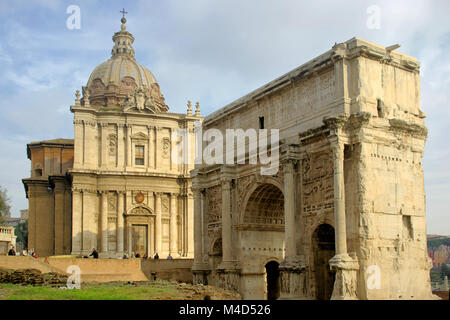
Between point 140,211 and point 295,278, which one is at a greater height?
point 140,211

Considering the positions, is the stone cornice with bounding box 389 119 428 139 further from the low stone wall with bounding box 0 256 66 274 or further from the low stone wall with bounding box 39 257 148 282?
the low stone wall with bounding box 0 256 66 274

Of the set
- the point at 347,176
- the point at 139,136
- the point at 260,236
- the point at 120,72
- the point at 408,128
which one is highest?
the point at 120,72

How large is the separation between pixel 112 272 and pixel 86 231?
34.7 feet

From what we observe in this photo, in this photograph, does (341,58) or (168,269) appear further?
(168,269)

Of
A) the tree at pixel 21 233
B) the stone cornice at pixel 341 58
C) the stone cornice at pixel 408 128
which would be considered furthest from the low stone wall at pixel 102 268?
the tree at pixel 21 233

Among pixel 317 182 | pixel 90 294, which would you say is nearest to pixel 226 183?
pixel 317 182

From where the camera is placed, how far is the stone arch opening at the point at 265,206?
32.7 m

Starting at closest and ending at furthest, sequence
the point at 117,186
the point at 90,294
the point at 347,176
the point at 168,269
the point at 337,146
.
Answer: the point at 90,294 < the point at 337,146 < the point at 347,176 < the point at 168,269 < the point at 117,186

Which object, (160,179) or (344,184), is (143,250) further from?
(344,184)

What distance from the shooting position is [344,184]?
2580 cm

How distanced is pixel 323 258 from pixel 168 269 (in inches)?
565

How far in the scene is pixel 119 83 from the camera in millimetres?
52812

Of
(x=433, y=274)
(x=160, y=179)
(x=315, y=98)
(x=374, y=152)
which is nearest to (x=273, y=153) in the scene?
(x=315, y=98)

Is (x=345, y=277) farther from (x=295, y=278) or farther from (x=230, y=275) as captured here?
(x=230, y=275)
